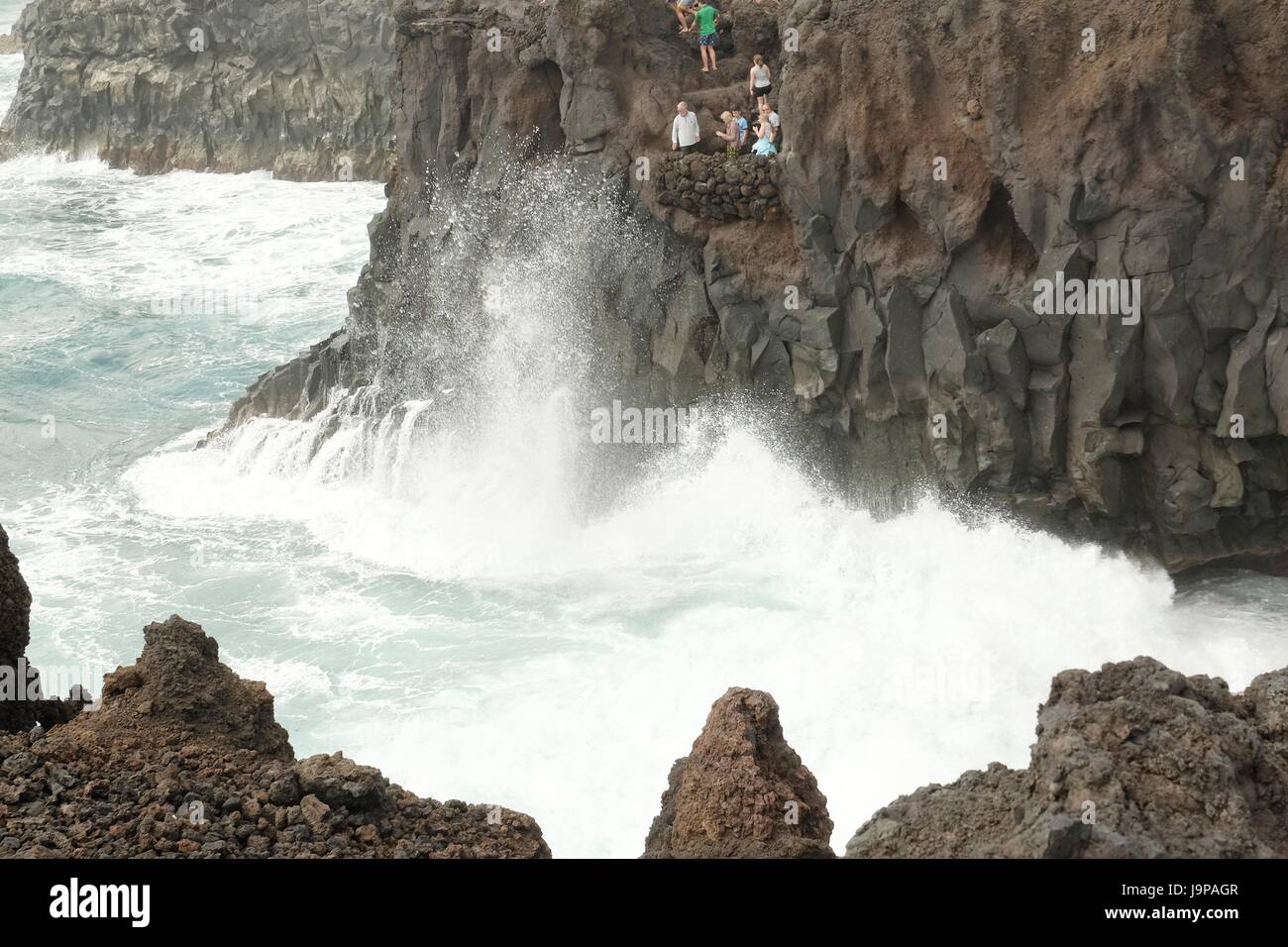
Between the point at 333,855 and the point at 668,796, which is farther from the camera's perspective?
the point at 668,796

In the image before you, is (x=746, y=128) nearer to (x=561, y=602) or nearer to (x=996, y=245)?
(x=996, y=245)

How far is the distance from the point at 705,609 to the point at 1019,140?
8.13m

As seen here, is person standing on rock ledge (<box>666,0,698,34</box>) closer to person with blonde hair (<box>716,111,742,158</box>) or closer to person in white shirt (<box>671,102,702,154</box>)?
person in white shirt (<box>671,102,702,154</box>)

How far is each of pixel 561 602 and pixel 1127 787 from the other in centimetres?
1600

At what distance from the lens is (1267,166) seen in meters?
18.8

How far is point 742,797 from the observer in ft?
33.5

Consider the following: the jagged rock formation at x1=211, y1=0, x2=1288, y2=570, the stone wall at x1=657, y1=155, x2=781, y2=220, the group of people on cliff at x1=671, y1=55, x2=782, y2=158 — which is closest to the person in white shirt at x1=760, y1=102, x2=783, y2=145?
the group of people on cliff at x1=671, y1=55, x2=782, y2=158

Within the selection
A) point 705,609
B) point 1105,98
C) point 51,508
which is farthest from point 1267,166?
point 51,508

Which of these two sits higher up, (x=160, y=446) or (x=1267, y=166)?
(x=1267, y=166)

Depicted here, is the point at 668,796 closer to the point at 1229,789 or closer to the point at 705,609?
the point at 1229,789

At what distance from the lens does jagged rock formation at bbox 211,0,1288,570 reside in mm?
19078

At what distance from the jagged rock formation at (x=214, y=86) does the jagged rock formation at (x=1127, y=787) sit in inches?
1876

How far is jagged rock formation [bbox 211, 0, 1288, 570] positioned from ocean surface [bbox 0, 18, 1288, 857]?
1.24 metres

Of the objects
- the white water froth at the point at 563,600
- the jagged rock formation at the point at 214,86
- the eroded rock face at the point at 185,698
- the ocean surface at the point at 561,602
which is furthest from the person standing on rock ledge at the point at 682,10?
the jagged rock formation at the point at 214,86
